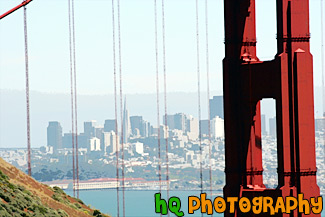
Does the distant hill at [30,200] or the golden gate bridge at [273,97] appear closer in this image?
the golden gate bridge at [273,97]

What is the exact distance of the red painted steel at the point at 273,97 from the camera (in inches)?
1219

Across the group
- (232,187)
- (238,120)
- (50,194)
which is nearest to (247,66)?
(238,120)

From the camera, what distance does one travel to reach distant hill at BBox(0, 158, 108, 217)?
4425 centimetres

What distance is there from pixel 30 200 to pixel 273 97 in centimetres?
1785

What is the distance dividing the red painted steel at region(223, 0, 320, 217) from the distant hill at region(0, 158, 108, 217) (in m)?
11.5

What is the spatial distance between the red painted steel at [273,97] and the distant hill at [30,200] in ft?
37.9

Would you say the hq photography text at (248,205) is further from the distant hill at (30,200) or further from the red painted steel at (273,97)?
the distant hill at (30,200)

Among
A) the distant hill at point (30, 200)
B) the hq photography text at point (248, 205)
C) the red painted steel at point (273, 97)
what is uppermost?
the red painted steel at point (273, 97)

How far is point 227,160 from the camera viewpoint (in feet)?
112

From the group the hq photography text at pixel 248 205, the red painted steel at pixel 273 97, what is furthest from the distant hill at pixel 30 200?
the red painted steel at pixel 273 97

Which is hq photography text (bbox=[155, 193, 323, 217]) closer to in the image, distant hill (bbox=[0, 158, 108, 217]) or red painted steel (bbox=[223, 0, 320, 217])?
red painted steel (bbox=[223, 0, 320, 217])

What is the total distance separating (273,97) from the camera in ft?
105

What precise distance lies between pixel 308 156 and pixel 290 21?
13.2ft

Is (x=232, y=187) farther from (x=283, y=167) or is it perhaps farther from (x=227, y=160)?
(x=283, y=167)
